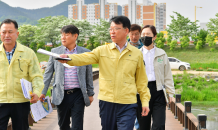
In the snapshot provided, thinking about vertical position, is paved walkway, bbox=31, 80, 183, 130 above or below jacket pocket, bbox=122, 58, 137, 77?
below

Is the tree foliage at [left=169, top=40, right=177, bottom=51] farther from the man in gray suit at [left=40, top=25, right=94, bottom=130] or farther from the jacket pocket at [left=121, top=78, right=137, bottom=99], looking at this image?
the jacket pocket at [left=121, top=78, right=137, bottom=99]

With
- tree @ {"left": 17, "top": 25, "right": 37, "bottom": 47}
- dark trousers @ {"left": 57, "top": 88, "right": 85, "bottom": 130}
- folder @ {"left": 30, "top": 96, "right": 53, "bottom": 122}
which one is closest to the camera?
folder @ {"left": 30, "top": 96, "right": 53, "bottom": 122}

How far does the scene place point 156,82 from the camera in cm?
389

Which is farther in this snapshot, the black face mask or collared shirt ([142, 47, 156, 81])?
the black face mask

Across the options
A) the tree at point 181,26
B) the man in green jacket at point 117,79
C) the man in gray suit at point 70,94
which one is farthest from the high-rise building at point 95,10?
the man in green jacket at point 117,79

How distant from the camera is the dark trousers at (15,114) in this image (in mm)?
3154

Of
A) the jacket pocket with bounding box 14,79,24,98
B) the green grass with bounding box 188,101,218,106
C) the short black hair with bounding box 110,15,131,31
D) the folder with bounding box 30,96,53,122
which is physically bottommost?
the green grass with bounding box 188,101,218,106

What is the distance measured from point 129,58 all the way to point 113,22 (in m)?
0.42

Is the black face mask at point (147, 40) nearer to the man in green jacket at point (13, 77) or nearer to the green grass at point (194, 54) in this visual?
the man in green jacket at point (13, 77)

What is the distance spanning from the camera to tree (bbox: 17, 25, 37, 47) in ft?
191

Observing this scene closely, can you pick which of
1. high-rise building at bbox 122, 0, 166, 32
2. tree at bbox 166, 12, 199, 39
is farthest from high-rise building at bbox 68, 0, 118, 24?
tree at bbox 166, 12, 199, 39

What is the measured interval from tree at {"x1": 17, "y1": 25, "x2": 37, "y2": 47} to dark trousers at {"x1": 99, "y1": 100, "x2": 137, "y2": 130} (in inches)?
2252

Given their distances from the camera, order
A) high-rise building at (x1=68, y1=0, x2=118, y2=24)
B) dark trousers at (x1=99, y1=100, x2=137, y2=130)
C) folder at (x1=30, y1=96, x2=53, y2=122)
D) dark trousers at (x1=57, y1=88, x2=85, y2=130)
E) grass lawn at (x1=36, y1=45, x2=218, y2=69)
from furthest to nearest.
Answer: high-rise building at (x1=68, y1=0, x2=118, y2=24) < grass lawn at (x1=36, y1=45, x2=218, y2=69) < dark trousers at (x1=57, y1=88, x2=85, y2=130) < folder at (x1=30, y1=96, x2=53, y2=122) < dark trousers at (x1=99, y1=100, x2=137, y2=130)

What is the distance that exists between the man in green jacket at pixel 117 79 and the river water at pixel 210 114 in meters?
4.71
